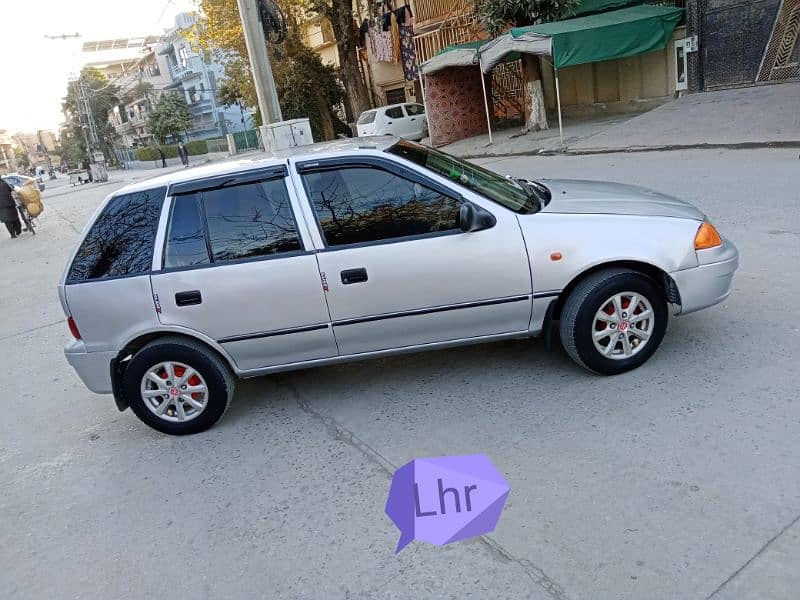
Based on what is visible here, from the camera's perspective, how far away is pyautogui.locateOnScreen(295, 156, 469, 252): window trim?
399 centimetres

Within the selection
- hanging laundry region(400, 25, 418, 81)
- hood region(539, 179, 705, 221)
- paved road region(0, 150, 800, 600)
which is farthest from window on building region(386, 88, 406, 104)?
hood region(539, 179, 705, 221)

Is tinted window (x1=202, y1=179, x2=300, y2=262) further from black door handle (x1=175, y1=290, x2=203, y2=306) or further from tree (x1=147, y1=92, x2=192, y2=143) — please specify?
tree (x1=147, y1=92, x2=192, y2=143)

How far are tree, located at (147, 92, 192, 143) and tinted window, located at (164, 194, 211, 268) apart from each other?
59.8 m

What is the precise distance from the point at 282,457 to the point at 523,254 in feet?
6.23

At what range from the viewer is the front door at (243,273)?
4020 millimetres

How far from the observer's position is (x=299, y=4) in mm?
26234

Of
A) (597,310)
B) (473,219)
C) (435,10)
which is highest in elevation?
(435,10)

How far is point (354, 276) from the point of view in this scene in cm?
397

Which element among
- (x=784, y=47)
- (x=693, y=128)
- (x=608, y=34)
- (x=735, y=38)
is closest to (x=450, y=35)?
(x=608, y=34)

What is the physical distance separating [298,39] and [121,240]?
27.3 meters

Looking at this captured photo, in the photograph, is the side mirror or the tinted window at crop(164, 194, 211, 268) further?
the tinted window at crop(164, 194, 211, 268)

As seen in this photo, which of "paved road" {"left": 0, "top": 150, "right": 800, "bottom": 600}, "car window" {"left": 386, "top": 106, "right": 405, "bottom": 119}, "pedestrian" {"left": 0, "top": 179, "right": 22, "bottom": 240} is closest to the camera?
"paved road" {"left": 0, "top": 150, "right": 800, "bottom": 600}

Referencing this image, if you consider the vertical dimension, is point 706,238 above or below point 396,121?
below

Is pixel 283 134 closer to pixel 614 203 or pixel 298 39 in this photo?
pixel 614 203
